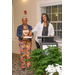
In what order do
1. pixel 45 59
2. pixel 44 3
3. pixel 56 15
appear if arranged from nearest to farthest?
pixel 45 59 < pixel 44 3 < pixel 56 15

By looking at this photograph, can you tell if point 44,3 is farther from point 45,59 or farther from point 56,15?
point 45,59

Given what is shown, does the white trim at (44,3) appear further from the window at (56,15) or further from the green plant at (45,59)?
the green plant at (45,59)

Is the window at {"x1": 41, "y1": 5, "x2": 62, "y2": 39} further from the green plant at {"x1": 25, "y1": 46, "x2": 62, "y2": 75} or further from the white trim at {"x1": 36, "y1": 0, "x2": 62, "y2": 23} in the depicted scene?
the green plant at {"x1": 25, "y1": 46, "x2": 62, "y2": 75}

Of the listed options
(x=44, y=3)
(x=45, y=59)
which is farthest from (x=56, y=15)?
(x=45, y=59)

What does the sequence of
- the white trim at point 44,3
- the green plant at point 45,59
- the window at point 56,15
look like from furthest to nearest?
the window at point 56,15
the white trim at point 44,3
the green plant at point 45,59

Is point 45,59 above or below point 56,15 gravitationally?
below

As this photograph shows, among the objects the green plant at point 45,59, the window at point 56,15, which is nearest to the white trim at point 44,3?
the window at point 56,15

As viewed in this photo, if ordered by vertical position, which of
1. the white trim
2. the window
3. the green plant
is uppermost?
the white trim

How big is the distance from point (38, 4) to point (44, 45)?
2335 mm

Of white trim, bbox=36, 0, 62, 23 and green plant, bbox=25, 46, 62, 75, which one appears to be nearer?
green plant, bbox=25, 46, 62, 75

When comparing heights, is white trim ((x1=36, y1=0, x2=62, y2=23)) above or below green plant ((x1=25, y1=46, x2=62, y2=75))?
above

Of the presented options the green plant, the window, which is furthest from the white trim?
the green plant
